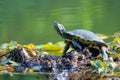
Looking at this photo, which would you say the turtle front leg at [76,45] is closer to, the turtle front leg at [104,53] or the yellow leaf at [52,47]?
the turtle front leg at [104,53]

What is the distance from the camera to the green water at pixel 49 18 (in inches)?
266

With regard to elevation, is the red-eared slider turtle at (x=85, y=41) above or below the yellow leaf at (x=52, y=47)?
below

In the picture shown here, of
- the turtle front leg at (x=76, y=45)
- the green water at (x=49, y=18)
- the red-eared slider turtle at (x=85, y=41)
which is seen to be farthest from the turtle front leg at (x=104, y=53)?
the green water at (x=49, y=18)

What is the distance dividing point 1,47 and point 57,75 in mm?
1227

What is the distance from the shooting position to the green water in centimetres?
676

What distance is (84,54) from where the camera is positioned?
419cm

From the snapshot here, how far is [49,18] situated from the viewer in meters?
8.55

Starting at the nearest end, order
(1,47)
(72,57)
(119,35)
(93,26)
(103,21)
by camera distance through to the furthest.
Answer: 1. (72,57)
2. (1,47)
3. (119,35)
4. (93,26)
5. (103,21)

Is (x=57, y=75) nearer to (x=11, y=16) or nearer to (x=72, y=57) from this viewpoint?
(x=72, y=57)

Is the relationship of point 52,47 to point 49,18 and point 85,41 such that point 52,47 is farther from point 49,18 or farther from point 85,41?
point 49,18

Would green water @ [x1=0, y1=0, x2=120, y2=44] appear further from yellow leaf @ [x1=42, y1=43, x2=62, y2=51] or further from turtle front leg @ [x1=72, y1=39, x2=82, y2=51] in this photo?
turtle front leg @ [x1=72, y1=39, x2=82, y2=51]

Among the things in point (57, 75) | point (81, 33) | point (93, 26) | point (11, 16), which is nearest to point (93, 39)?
point (81, 33)

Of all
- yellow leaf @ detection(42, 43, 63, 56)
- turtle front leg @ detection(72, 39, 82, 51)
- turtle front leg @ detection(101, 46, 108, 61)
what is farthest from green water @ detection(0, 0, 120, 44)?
turtle front leg @ detection(101, 46, 108, 61)

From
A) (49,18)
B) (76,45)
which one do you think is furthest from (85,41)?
(49,18)
